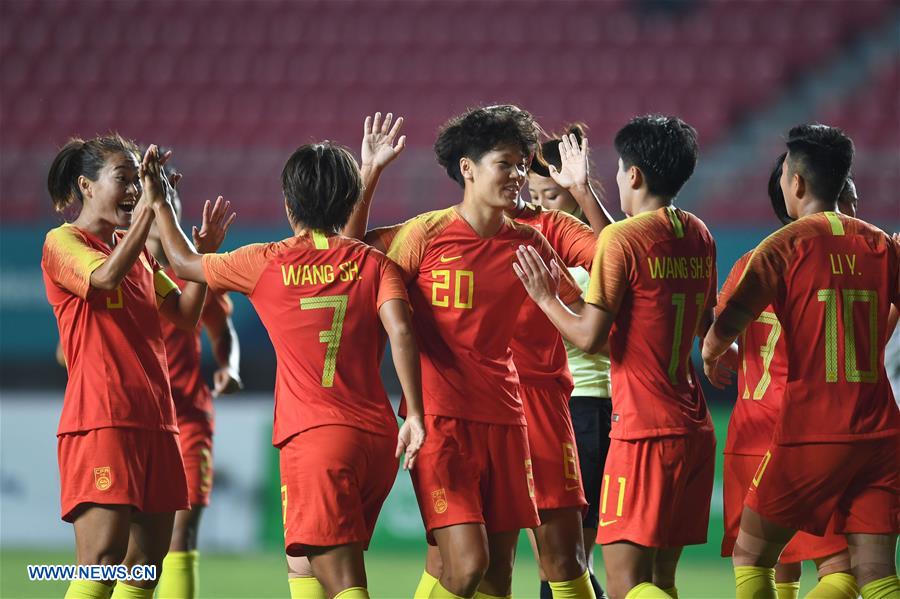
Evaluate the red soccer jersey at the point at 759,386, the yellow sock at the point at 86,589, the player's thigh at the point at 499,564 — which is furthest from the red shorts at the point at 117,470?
the red soccer jersey at the point at 759,386

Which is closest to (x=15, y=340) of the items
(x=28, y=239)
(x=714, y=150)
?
(x=28, y=239)

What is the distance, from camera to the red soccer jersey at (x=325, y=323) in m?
4.26

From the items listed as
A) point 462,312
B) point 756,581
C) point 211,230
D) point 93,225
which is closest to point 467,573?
point 462,312

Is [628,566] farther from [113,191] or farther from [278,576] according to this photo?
[278,576]

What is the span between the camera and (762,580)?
15.7 ft

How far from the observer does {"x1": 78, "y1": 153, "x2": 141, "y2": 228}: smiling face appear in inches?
192

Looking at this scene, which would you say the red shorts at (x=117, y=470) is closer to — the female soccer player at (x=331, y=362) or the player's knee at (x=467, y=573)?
the female soccer player at (x=331, y=362)

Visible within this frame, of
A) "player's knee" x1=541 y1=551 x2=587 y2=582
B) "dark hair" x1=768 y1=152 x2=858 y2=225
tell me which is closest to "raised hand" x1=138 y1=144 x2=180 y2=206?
"player's knee" x1=541 y1=551 x2=587 y2=582

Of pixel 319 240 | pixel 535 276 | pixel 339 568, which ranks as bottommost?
pixel 339 568

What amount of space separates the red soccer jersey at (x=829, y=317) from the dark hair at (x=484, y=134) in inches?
40.5

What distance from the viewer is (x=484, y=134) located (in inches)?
184

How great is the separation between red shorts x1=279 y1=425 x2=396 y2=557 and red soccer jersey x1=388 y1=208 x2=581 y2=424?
40 centimetres

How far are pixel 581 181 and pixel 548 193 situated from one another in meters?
0.96

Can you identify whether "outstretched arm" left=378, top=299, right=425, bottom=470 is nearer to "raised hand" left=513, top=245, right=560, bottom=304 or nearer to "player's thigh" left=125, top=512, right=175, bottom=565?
"raised hand" left=513, top=245, right=560, bottom=304
